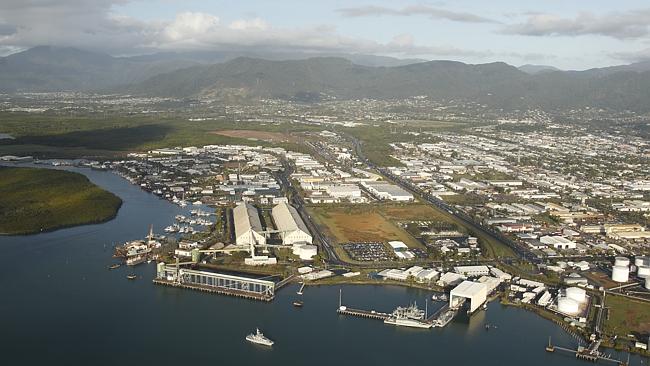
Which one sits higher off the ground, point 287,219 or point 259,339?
point 287,219

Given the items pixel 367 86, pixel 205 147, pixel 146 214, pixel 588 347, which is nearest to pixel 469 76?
pixel 367 86

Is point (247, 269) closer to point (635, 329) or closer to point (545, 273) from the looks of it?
point (545, 273)

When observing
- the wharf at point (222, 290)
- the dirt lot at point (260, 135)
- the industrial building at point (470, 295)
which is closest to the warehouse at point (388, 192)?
the industrial building at point (470, 295)

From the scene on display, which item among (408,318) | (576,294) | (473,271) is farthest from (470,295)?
(576,294)

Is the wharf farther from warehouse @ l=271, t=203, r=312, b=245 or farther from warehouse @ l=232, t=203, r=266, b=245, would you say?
warehouse @ l=271, t=203, r=312, b=245

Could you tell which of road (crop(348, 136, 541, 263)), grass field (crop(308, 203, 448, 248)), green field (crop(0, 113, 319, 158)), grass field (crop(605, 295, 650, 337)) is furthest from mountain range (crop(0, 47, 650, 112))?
grass field (crop(605, 295, 650, 337))

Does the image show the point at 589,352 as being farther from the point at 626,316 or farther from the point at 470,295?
the point at 470,295

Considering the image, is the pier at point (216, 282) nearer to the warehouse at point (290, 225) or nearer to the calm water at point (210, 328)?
the calm water at point (210, 328)
